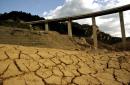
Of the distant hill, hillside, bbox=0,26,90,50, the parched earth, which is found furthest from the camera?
the distant hill

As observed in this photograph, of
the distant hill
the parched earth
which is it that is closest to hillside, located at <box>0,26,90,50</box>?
the parched earth

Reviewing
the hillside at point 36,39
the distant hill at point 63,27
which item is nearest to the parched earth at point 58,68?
the hillside at point 36,39

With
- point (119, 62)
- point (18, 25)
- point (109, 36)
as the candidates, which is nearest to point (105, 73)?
point (119, 62)

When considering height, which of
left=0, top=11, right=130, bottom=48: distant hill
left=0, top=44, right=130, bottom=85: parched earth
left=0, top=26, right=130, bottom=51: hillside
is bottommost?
left=0, top=44, right=130, bottom=85: parched earth

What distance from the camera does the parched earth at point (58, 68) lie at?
10.6 feet

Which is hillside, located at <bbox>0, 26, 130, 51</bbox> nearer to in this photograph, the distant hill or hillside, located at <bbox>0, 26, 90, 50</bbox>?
hillside, located at <bbox>0, 26, 90, 50</bbox>

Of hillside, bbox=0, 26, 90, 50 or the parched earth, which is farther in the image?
hillside, bbox=0, 26, 90, 50

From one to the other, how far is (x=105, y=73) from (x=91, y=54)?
0.78 metres

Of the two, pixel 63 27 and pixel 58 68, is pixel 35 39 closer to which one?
pixel 58 68

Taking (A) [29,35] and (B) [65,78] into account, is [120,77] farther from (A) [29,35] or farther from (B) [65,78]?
(A) [29,35]

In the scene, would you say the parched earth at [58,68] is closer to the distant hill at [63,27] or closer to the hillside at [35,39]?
the hillside at [35,39]

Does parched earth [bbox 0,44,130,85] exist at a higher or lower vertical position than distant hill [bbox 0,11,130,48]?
lower

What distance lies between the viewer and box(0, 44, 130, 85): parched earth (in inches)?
127

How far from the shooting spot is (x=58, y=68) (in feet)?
12.2
